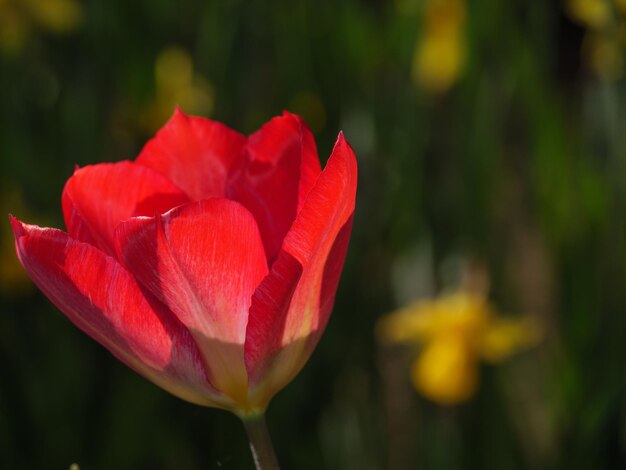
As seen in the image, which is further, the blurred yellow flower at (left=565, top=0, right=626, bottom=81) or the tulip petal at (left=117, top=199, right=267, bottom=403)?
the blurred yellow flower at (left=565, top=0, right=626, bottom=81)

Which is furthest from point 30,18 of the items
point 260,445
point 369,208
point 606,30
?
point 260,445

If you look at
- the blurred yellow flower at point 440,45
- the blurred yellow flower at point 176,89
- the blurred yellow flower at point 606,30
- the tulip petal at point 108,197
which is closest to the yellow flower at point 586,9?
the blurred yellow flower at point 606,30

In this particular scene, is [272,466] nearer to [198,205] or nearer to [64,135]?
[198,205]

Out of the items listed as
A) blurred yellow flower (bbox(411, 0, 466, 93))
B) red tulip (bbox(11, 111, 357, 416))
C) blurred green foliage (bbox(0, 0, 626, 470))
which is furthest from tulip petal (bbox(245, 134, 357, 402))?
blurred yellow flower (bbox(411, 0, 466, 93))

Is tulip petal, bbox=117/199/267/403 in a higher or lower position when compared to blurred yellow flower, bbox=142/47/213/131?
higher

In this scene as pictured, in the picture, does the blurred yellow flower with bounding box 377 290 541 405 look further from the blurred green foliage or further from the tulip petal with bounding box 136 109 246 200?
the tulip petal with bounding box 136 109 246 200

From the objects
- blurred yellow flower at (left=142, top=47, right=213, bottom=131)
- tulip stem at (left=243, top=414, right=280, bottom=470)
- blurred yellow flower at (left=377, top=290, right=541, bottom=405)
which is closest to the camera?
tulip stem at (left=243, top=414, right=280, bottom=470)

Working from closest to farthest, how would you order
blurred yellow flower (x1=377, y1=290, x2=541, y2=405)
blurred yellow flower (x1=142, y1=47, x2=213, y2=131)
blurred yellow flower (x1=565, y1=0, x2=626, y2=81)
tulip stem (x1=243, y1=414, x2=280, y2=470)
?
tulip stem (x1=243, y1=414, x2=280, y2=470) → blurred yellow flower (x1=565, y1=0, x2=626, y2=81) → blurred yellow flower (x1=377, y1=290, x2=541, y2=405) → blurred yellow flower (x1=142, y1=47, x2=213, y2=131)
